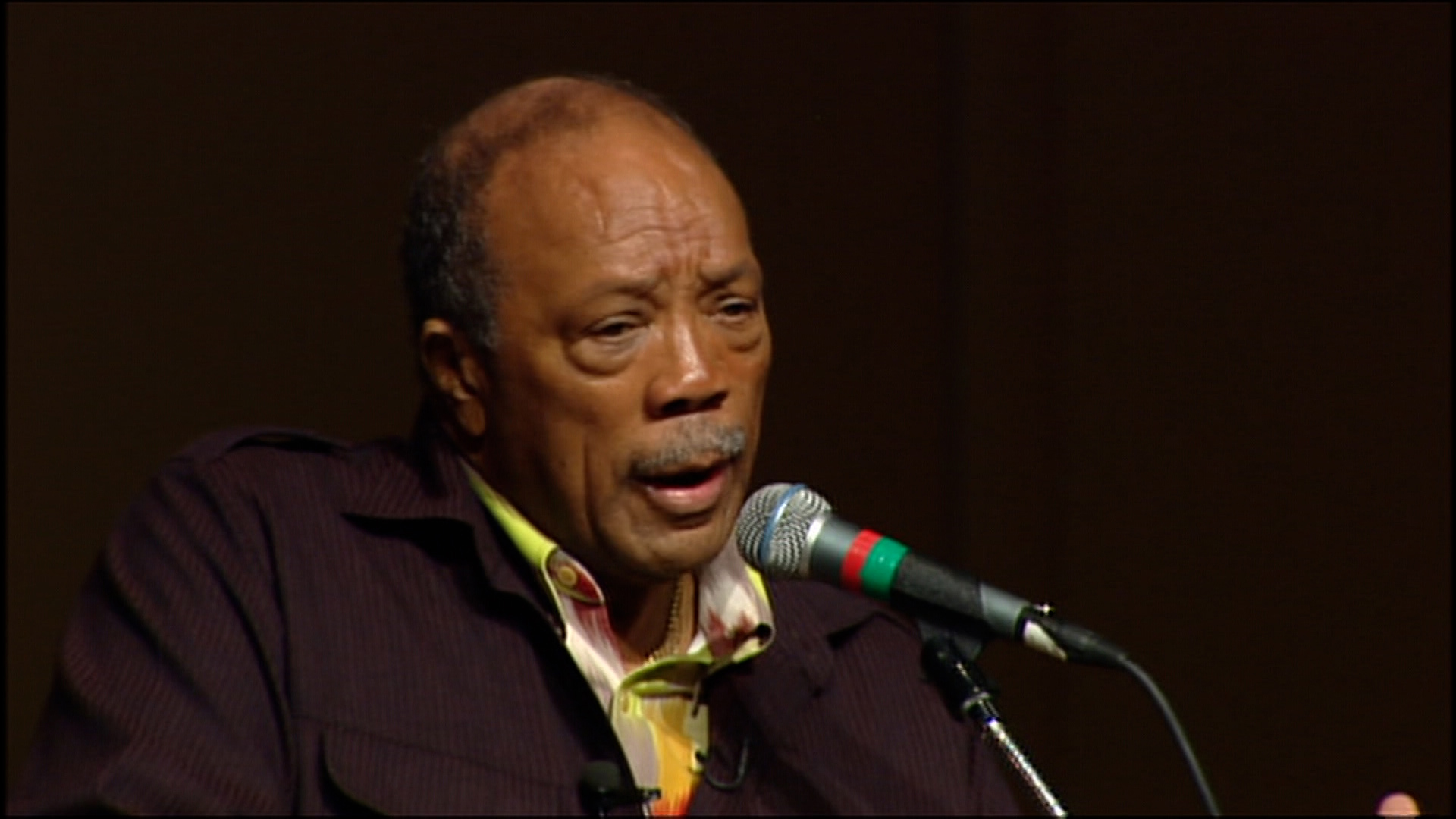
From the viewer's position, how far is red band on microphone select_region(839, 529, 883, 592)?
1.90 meters

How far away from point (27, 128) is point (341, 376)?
20.8 inches

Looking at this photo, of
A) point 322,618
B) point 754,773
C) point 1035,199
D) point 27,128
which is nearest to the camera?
point 322,618

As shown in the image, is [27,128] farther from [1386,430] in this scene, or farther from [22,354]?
[1386,430]

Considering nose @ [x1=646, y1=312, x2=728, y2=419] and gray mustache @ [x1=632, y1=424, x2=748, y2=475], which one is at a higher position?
nose @ [x1=646, y1=312, x2=728, y2=419]

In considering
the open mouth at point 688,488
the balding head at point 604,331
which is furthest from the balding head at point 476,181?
the open mouth at point 688,488

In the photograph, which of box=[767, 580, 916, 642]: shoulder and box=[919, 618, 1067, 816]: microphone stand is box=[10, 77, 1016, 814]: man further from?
box=[919, 618, 1067, 816]: microphone stand

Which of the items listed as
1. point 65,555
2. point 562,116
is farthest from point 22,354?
point 562,116

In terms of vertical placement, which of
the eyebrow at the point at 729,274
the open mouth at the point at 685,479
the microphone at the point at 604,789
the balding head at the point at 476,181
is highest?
the balding head at the point at 476,181

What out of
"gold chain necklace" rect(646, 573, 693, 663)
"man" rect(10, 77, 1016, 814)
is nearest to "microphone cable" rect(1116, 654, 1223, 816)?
"man" rect(10, 77, 1016, 814)

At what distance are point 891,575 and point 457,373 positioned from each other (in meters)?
0.57

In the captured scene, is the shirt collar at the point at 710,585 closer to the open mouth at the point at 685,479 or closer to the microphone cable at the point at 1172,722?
the open mouth at the point at 685,479

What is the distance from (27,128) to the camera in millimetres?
2957

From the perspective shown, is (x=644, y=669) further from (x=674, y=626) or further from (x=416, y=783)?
(x=416, y=783)

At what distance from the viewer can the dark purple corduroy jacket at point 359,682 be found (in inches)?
75.2
